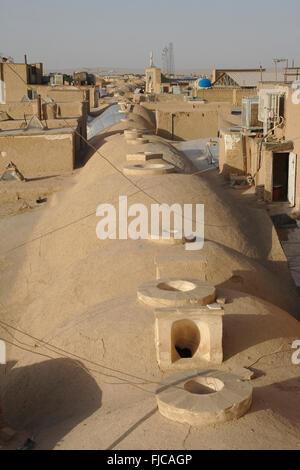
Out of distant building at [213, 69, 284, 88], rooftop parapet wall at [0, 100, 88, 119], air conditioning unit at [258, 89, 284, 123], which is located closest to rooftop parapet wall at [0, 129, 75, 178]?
rooftop parapet wall at [0, 100, 88, 119]

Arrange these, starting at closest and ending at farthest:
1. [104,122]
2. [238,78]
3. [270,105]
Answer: [270,105] < [104,122] < [238,78]

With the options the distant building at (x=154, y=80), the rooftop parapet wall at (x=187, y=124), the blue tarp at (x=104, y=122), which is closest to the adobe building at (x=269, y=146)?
the rooftop parapet wall at (x=187, y=124)

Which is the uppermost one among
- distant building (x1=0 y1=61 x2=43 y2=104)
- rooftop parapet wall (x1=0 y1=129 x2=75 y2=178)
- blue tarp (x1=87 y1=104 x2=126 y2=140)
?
distant building (x1=0 y1=61 x2=43 y2=104)

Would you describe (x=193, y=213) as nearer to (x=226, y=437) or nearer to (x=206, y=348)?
(x=206, y=348)

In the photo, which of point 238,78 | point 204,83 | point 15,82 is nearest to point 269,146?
point 15,82

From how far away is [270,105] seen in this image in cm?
1928

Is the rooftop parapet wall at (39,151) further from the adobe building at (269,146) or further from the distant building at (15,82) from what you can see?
the distant building at (15,82)

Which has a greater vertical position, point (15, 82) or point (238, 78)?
point (238, 78)

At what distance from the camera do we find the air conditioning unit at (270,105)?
18.7m

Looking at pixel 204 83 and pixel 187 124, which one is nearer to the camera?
pixel 187 124

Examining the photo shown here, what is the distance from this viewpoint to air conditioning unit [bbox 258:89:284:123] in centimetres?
1869

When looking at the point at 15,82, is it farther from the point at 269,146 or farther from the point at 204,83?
the point at 269,146

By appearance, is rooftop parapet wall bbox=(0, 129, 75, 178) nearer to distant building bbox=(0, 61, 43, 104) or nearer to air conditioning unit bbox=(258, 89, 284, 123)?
air conditioning unit bbox=(258, 89, 284, 123)

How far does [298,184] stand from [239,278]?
6.80 metres
